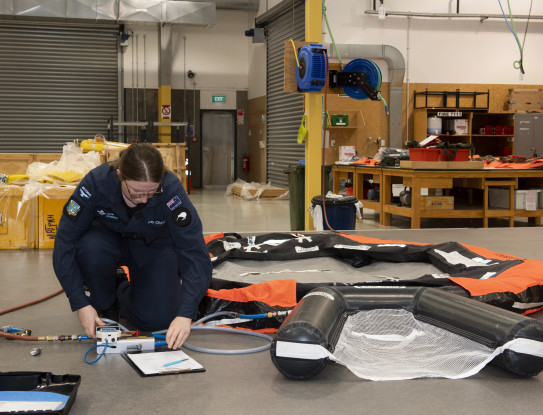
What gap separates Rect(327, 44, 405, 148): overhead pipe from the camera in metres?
10.3

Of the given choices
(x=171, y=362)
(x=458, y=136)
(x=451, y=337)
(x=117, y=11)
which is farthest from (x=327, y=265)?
(x=117, y=11)

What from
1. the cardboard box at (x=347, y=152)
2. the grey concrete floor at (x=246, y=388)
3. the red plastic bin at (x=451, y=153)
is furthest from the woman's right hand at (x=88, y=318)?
the cardboard box at (x=347, y=152)

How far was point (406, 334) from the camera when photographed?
2.32 meters

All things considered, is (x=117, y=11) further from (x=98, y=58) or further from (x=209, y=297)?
(x=209, y=297)

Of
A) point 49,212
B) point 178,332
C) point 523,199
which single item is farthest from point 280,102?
point 178,332

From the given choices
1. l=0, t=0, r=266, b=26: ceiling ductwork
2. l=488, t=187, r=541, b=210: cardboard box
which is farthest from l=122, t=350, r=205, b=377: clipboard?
l=0, t=0, r=266, b=26: ceiling ductwork

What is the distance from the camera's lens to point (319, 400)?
1857 millimetres

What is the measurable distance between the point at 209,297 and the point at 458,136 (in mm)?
8900

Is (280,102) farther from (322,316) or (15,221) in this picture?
(322,316)

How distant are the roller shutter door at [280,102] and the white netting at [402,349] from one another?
875 centimetres

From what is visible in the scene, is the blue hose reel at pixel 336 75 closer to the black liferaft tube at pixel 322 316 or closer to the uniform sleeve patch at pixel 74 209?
the black liferaft tube at pixel 322 316

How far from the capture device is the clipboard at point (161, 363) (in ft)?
6.79

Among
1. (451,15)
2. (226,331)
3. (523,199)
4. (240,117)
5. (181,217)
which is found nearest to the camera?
(181,217)

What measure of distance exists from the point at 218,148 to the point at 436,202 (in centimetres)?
860
